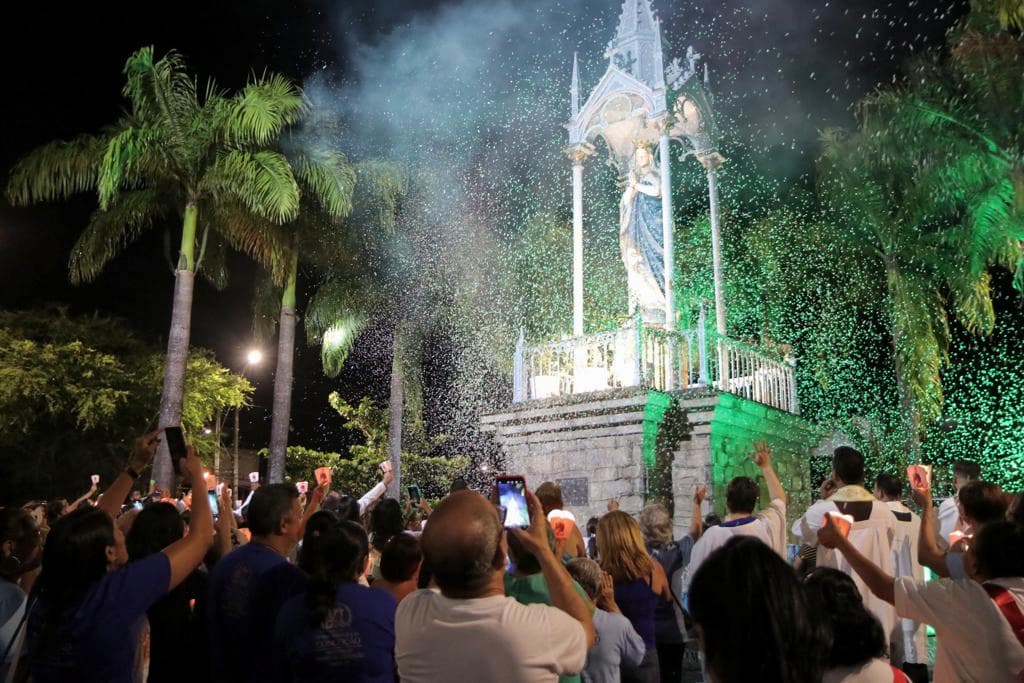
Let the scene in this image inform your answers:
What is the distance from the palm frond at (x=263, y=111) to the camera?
1852 cm

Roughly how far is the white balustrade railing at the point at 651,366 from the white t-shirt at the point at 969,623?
969 cm

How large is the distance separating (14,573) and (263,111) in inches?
619

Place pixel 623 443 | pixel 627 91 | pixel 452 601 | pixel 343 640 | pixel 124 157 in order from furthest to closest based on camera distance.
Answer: pixel 124 157 < pixel 627 91 < pixel 623 443 < pixel 343 640 < pixel 452 601

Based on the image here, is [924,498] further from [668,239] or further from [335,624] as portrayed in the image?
[668,239]

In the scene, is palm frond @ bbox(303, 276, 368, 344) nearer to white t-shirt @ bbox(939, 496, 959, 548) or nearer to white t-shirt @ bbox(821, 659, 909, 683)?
white t-shirt @ bbox(939, 496, 959, 548)

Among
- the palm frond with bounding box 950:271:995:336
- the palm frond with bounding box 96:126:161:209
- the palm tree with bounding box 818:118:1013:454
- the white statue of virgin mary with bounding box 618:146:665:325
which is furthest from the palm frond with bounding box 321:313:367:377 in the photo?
A: the palm frond with bounding box 950:271:995:336

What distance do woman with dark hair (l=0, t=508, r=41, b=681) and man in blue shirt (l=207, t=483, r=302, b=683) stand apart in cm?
91

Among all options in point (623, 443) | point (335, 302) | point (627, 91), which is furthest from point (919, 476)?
point (335, 302)

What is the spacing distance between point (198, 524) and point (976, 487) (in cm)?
396

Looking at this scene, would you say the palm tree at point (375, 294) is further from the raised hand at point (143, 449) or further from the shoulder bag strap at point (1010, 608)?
the shoulder bag strap at point (1010, 608)

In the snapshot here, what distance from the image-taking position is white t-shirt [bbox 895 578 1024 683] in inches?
116

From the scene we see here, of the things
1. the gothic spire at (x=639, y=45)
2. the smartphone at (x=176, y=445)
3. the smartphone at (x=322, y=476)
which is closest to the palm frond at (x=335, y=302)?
the gothic spire at (x=639, y=45)

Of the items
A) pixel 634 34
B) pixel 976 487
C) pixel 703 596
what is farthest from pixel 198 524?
pixel 634 34

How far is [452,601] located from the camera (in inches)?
103
